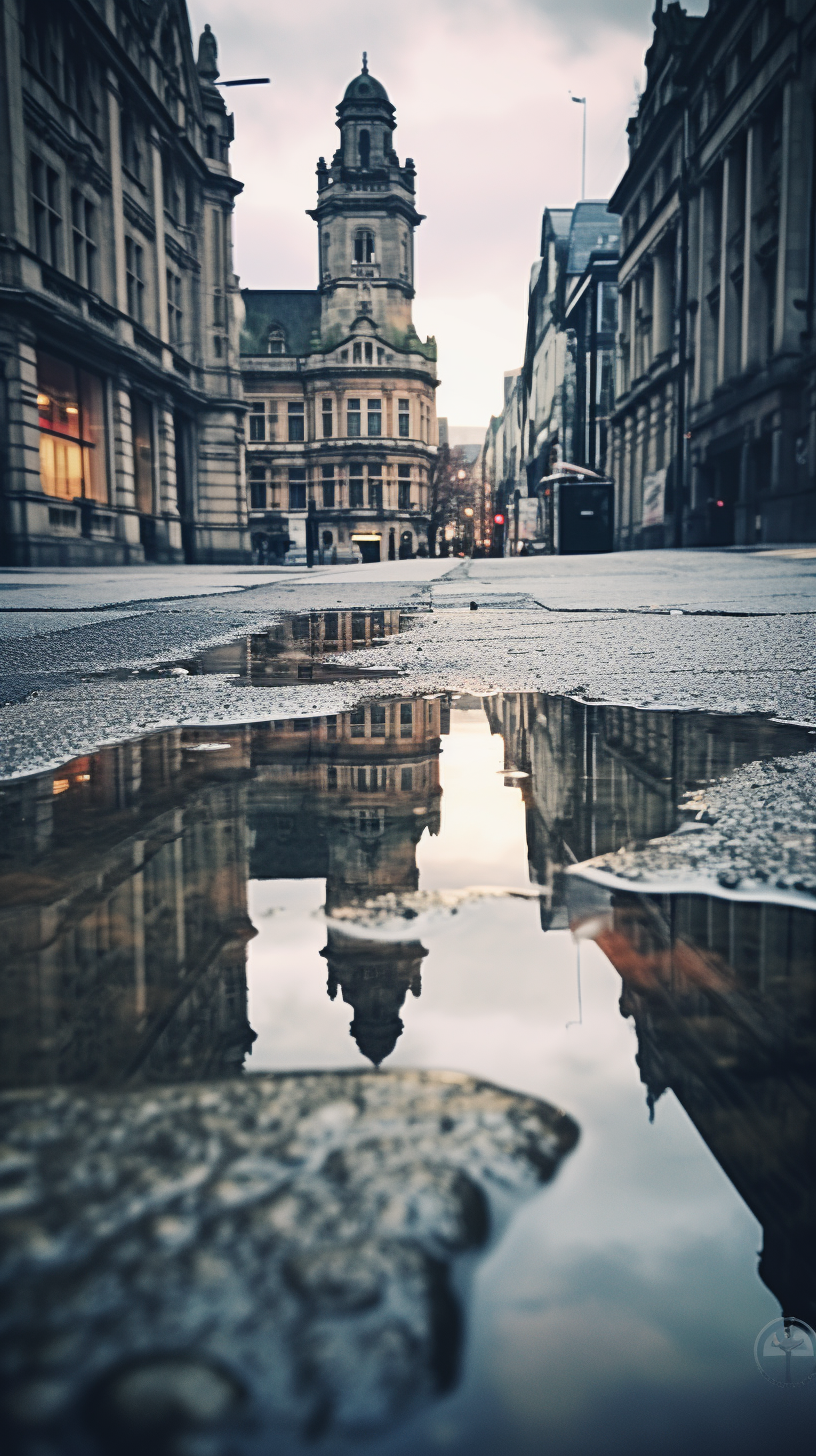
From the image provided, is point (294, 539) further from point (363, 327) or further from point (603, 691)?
point (603, 691)

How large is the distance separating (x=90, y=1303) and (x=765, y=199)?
28408 millimetres

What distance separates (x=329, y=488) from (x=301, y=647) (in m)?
48.7

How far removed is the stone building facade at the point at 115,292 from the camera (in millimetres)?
15609

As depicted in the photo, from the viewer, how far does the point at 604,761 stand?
5.52ft

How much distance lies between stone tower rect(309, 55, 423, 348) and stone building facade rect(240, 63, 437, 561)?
0.17 ft

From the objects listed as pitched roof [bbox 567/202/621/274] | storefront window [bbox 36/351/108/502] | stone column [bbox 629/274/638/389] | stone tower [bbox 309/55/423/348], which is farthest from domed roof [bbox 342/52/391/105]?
storefront window [bbox 36/351/108/502]

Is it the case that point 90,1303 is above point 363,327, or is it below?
below

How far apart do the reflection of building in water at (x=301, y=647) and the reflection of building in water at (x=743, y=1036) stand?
205 centimetres

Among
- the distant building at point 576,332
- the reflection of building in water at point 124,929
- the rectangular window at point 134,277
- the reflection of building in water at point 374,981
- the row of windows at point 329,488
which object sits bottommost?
the reflection of building in water at point 374,981

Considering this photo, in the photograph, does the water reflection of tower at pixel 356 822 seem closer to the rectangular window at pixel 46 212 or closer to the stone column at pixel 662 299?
the rectangular window at pixel 46 212

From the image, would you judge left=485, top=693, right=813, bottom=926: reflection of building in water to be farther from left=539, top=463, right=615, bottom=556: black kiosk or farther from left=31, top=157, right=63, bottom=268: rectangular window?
left=539, top=463, right=615, bottom=556: black kiosk

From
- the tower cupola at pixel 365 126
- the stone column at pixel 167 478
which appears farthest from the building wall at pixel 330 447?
the stone column at pixel 167 478

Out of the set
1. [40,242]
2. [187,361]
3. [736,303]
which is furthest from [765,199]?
[40,242]

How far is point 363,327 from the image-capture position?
50031mm
